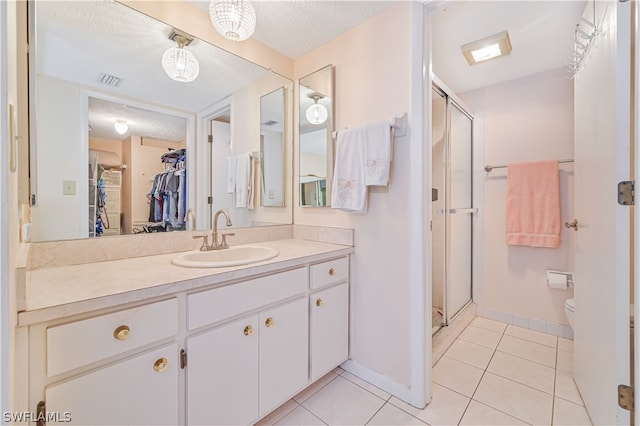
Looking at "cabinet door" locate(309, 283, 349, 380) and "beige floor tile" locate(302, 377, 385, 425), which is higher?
"cabinet door" locate(309, 283, 349, 380)

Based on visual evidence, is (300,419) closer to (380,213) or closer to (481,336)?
(380,213)

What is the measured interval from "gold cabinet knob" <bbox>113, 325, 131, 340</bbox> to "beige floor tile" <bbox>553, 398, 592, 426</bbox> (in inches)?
76.6

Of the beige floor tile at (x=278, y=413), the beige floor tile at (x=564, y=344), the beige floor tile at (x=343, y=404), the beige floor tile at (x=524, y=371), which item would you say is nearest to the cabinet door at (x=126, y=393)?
the beige floor tile at (x=278, y=413)

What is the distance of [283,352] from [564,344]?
2256 millimetres

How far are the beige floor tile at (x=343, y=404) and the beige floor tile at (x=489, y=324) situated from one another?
4.80ft

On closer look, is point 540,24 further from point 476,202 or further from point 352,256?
point 352,256

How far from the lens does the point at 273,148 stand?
206 centimetres

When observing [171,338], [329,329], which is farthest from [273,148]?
[171,338]

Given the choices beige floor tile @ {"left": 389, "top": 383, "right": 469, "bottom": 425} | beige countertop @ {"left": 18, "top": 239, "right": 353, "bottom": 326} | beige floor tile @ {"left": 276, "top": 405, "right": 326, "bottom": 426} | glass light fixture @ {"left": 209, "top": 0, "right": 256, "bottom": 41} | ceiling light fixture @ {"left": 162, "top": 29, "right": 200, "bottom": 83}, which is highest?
glass light fixture @ {"left": 209, "top": 0, "right": 256, "bottom": 41}

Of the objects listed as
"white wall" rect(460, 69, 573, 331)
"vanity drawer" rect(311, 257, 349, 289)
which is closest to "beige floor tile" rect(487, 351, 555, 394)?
"white wall" rect(460, 69, 573, 331)

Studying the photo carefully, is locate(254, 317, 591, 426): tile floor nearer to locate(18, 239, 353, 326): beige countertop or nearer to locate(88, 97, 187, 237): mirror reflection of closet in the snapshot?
locate(18, 239, 353, 326): beige countertop

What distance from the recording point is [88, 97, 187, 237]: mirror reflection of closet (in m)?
1.27

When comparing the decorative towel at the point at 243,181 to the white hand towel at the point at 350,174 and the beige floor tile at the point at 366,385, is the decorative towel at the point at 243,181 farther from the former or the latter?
the beige floor tile at the point at 366,385

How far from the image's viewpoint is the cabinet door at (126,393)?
2.52 ft
